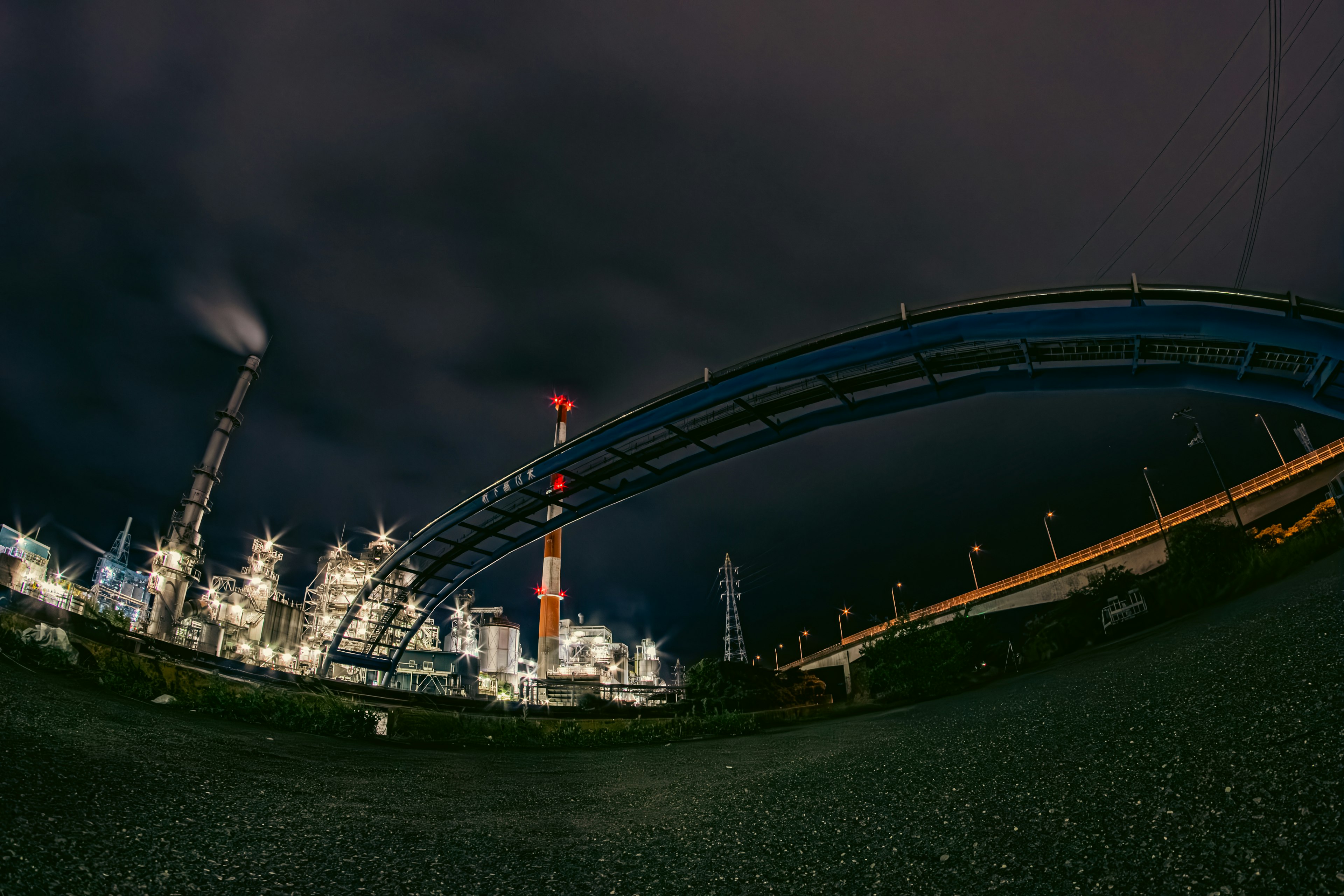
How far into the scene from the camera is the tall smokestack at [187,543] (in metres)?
38.3

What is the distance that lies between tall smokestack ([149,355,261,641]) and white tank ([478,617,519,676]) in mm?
23384

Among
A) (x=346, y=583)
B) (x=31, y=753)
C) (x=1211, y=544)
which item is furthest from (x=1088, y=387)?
(x=346, y=583)

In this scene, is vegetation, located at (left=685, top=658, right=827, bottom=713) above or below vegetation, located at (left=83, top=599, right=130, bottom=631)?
below

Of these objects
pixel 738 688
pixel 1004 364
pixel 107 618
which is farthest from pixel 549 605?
pixel 1004 364

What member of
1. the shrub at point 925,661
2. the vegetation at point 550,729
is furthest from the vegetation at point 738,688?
the shrub at point 925,661

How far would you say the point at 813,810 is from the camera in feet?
10.5

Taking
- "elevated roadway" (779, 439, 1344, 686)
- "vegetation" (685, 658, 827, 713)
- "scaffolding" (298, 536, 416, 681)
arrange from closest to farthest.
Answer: "vegetation" (685, 658, 827, 713), "elevated roadway" (779, 439, 1344, 686), "scaffolding" (298, 536, 416, 681)

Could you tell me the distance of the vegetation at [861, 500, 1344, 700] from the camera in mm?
15211

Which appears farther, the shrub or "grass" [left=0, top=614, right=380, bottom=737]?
the shrub

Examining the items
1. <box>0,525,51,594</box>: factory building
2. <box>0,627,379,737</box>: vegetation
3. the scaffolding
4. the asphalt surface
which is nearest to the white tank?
the scaffolding

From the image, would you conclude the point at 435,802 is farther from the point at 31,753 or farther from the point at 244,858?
the point at 31,753

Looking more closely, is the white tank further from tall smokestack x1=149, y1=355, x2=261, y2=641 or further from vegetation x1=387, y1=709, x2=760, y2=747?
vegetation x1=387, y1=709, x2=760, y2=747

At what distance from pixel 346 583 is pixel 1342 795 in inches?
2188

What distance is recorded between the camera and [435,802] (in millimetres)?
3932
